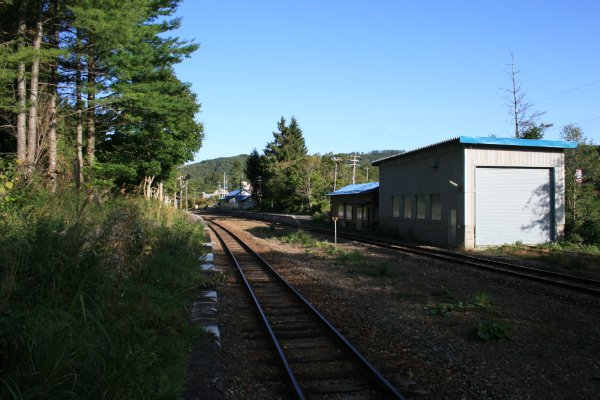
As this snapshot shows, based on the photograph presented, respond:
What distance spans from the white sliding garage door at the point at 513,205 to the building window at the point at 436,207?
2.13m


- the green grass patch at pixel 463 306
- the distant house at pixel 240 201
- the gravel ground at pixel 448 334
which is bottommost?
the gravel ground at pixel 448 334

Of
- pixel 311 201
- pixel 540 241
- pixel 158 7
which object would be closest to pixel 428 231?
pixel 540 241

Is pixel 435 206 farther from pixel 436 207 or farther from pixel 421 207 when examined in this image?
pixel 421 207

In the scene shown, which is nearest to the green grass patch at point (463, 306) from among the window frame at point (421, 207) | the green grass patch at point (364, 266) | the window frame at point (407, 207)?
the green grass patch at point (364, 266)

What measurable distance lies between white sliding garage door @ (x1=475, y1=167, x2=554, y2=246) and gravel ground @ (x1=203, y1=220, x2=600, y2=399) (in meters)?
8.27

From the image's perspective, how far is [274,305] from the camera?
879 cm

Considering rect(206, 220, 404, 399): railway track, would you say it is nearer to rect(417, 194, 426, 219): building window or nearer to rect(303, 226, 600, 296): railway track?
rect(303, 226, 600, 296): railway track

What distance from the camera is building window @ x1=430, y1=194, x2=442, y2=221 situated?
2184 cm

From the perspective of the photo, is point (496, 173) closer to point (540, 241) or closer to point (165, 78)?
point (540, 241)

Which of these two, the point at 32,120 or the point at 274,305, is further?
the point at 32,120

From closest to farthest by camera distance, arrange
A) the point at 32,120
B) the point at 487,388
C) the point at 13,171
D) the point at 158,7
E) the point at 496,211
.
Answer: the point at 487,388
the point at 13,171
the point at 32,120
the point at 496,211
the point at 158,7

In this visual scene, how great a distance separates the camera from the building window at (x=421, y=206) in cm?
2388

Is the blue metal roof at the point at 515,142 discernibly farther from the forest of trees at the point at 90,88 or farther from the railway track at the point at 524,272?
the forest of trees at the point at 90,88

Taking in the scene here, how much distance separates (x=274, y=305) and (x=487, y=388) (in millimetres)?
4698
